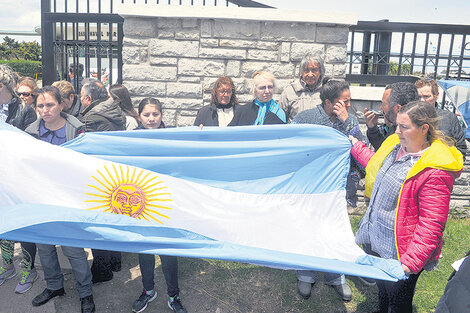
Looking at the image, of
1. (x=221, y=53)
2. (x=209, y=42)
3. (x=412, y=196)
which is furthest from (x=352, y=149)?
(x=209, y=42)

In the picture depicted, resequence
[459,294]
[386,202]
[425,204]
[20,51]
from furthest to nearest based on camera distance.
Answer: [20,51] → [386,202] → [425,204] → [459,294]

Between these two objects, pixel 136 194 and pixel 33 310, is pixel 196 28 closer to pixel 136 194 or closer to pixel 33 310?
pixel 136 194

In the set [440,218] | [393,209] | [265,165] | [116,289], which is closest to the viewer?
[440,218]

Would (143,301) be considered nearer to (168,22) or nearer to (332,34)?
(168,22)

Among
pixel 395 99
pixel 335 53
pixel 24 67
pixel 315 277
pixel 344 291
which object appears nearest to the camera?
pixel 395 99

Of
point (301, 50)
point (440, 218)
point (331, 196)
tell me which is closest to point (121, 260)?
point (331, 196)

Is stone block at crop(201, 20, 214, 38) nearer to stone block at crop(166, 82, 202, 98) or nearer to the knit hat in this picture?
stone block at crop(166, 82, 202, 98)

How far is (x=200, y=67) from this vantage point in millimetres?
5883

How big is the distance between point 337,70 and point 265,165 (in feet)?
9.74

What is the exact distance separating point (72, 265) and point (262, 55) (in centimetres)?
375

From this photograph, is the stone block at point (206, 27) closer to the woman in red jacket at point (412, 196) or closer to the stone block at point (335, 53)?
the stone block at point (335, 53)

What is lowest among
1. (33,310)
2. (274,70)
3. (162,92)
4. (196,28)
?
(33,310)

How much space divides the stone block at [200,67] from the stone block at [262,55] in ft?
1.33

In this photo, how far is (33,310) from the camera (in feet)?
11.9
